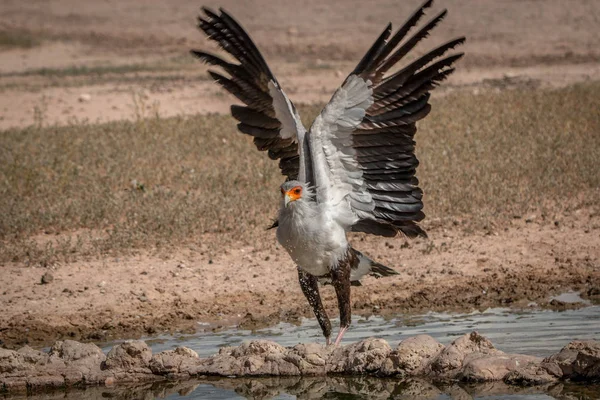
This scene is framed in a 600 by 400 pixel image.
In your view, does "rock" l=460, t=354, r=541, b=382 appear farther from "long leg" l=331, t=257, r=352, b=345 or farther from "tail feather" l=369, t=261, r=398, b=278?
"tail feather" l=369, t=261, r=398, b=278

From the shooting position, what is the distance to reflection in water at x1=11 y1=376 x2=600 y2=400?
20.4 ft

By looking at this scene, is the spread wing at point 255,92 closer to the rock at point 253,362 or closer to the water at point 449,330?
the rock at point 253,362

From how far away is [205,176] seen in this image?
464 inches

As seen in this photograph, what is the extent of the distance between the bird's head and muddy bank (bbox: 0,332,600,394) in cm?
99

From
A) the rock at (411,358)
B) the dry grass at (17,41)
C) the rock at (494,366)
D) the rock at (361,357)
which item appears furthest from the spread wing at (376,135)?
the dry grass at (17,41)

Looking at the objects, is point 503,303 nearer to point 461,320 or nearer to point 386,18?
point 461,320

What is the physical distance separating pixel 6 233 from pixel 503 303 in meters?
4.63

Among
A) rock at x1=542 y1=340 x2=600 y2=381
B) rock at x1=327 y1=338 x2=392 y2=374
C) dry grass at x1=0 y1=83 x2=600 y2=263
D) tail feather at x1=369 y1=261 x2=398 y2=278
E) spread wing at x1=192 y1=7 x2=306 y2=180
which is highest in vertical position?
spread wing at x1=192 y1=7 x2=306 y2=180

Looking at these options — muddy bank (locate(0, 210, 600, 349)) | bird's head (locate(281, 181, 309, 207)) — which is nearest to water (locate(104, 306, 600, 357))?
muddy bank (locate(0, 210, 600, 349))

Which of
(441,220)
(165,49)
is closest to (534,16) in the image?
(165,49)

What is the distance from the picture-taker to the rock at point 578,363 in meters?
6.18

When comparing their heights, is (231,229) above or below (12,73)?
below

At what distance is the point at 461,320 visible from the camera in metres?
8.19

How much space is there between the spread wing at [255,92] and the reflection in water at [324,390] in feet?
4.37
